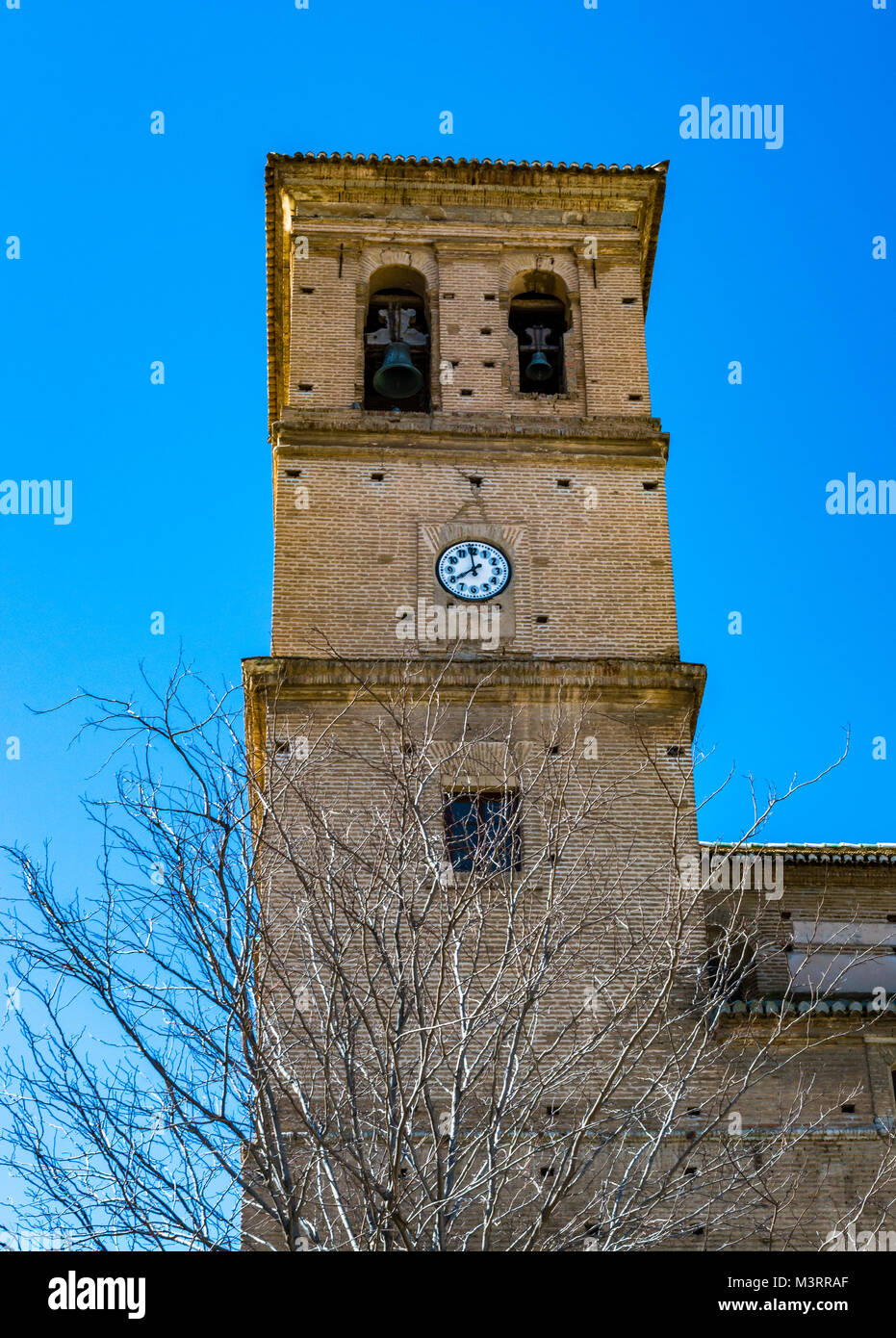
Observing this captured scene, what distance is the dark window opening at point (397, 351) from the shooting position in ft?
65.4

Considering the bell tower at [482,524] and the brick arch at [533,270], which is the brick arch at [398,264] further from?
the brick arch at [533,270]

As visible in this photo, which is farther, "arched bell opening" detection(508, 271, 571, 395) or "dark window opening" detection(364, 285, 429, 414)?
"arched bell opening" detection(508, 271, 571, 395)

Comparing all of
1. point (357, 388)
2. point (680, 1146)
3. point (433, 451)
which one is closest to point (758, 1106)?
point (680, 1146)

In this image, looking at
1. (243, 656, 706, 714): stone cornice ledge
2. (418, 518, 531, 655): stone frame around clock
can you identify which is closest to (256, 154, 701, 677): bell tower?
(418, 518, 531, 655): stone frame around clock

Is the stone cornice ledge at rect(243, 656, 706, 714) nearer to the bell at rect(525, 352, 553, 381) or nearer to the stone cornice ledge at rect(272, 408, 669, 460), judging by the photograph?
the stone cornice ledge at rect(272, 408, 669, 460)

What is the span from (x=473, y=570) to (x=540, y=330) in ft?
13.3

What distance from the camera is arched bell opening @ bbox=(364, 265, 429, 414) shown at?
786 inches

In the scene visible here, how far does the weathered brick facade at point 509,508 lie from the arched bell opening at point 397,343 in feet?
0.37

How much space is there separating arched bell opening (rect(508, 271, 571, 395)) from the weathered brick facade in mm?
66

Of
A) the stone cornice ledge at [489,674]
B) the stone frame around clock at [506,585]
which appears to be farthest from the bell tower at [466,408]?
the stone cornice ledge at [489,674]

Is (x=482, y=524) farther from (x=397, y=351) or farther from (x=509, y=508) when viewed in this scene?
(x=397, y=351)
